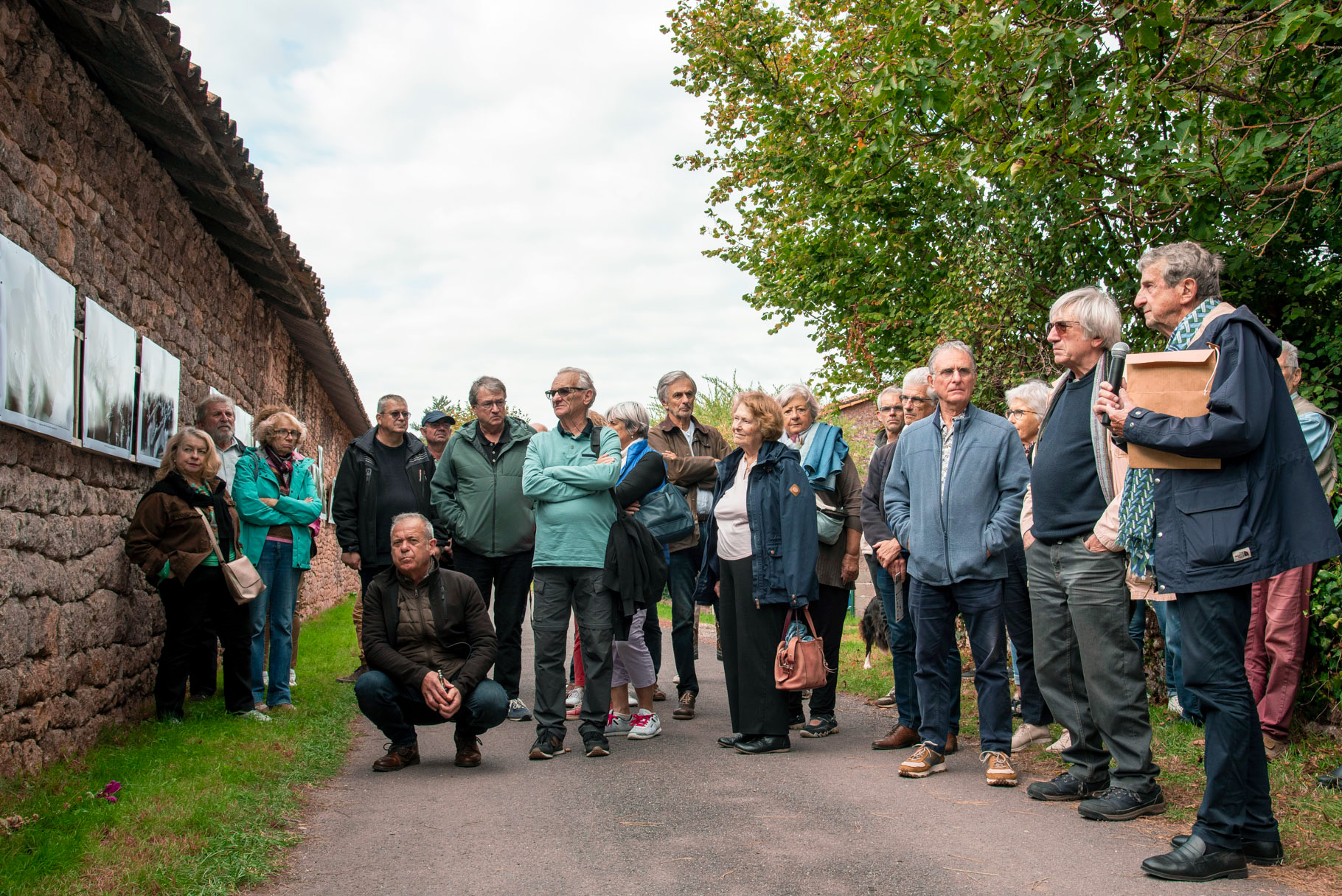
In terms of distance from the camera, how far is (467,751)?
5559mm

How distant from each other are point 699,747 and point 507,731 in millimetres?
1327

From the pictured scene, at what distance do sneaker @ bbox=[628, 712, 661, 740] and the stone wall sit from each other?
289 cm

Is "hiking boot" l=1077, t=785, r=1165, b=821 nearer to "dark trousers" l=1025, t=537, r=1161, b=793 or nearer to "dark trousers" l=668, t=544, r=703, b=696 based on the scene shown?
"dark trousers" l=1025, t=537, r=1161, b=793

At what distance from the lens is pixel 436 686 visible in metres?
5.29

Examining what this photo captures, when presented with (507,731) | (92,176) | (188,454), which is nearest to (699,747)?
(507,731)

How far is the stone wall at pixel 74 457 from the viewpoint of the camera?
4723 millimetres

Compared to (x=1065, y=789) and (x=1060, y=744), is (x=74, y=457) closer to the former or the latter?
(x=1065, y=789)

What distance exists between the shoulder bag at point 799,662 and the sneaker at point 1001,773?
1063 mm

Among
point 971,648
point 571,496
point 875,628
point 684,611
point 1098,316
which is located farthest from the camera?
point 875,628

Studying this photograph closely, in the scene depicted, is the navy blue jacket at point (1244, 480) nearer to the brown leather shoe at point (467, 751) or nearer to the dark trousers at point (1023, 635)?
the dark trousers at point (1023, 635)

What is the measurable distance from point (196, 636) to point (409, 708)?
1.65 m

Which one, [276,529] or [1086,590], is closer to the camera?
[1086,590]

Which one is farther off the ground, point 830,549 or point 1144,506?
point 1144,506

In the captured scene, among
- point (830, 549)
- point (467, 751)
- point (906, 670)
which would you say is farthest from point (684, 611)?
point (467, 751)
